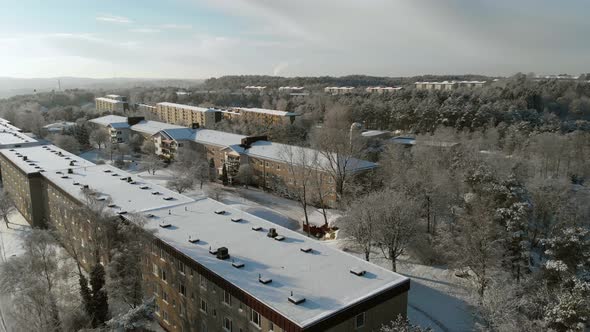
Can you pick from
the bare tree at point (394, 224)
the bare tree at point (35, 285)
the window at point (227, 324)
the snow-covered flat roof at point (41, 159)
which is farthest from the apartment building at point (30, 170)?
the bare tree at point (394, 224)

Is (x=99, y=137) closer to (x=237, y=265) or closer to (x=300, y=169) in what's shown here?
(x=300, y=169)

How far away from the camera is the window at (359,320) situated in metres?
17.5

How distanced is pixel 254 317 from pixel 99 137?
69.3 metres

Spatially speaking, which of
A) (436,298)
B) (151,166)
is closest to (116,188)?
(436,298)

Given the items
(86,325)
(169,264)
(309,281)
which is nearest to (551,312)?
(309,281)

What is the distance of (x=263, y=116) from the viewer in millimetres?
98562

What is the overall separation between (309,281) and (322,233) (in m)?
22.1

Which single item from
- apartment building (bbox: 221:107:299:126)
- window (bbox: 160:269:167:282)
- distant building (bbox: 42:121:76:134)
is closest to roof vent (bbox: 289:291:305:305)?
window (bbox: 160:269:167:282)

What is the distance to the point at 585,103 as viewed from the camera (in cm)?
8775

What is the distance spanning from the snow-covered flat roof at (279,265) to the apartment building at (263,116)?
63340mm

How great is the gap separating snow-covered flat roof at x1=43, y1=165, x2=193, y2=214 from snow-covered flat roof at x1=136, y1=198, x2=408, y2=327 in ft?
9.38

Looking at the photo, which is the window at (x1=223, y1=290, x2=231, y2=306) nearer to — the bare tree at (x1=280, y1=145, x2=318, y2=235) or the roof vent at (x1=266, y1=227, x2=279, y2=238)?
the roof vent at (x1=266, y1=227, x2=279, y2=238)

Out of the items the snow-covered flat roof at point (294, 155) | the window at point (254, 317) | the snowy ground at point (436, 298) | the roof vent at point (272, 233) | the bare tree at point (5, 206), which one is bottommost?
the snowy ground at point (436, 298)

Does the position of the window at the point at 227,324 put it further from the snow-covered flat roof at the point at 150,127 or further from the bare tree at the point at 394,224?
the snow-covered flat roof at the point at 150,127
